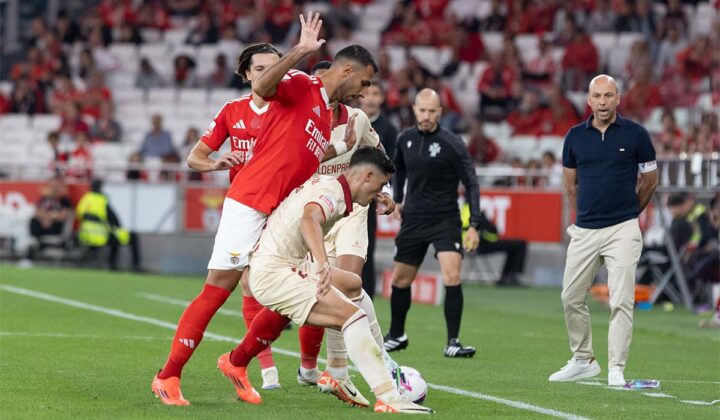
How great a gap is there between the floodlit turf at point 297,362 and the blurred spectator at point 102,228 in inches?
176

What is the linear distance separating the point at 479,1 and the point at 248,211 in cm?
2081

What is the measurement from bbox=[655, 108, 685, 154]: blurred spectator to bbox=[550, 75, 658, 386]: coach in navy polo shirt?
33.8ft

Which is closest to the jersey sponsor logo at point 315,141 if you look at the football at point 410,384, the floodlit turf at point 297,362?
the football at point 410,384

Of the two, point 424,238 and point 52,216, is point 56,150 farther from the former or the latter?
point 424,238

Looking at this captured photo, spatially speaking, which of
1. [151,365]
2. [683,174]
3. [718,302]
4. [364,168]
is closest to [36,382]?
[151,365]

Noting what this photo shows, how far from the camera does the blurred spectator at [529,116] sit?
24.1 metres

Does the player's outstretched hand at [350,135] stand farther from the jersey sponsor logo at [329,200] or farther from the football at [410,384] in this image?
the football at [410,384]

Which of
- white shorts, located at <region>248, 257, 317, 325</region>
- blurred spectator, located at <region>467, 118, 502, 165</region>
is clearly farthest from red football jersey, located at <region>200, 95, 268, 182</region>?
blurred spectator, located at <region>467, 118, 502, 165</region>

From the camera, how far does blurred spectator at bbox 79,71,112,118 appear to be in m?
27.1

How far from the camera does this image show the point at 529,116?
2428cm

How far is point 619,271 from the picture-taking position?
9891 mm

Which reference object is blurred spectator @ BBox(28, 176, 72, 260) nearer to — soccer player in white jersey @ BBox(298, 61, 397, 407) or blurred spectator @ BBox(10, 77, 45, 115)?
blurred spectator @ BBox(10, 77, 45, 115)

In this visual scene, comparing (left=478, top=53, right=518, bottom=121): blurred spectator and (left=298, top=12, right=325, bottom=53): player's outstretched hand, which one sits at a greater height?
(left=298, top=12, right=325, bottom=53): player's outstretched hand

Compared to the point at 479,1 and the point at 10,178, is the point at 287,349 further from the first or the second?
the point at 479,1
